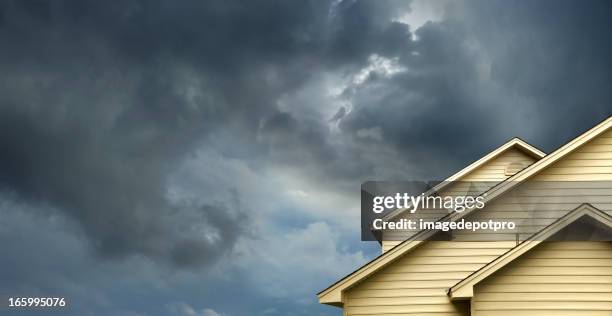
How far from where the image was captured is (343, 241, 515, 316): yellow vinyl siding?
15891 mm

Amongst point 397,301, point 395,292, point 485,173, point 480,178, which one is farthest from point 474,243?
point 485,173

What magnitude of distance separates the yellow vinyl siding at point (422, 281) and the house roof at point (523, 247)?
1.71 metres

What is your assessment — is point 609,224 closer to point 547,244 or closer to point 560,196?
point 547,244

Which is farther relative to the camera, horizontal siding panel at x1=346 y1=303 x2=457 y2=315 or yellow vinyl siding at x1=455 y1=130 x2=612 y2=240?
yellow vinyl siding at x1=455 y1=130 x2=612 y2=240

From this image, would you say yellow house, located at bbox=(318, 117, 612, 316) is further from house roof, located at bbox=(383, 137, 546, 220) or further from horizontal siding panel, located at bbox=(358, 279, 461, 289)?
house roof, located at bbox=(383, 137, 546, 220)

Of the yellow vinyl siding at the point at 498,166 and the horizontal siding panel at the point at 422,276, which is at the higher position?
the yellow vinyl siding at the point at 498,166

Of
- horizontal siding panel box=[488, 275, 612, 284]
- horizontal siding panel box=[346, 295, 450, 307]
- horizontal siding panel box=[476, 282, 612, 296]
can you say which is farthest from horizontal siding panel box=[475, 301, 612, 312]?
horizontal siding panel box=[346, 295, 450, 307]

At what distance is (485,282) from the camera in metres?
14.2

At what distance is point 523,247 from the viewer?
1391 centimetres

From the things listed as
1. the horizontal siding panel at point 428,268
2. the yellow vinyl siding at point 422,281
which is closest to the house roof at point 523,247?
the yellow vinyl siding at point 422,281

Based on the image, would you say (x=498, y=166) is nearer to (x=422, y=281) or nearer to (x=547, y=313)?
(x=422, y=281)

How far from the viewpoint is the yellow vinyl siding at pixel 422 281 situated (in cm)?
1589

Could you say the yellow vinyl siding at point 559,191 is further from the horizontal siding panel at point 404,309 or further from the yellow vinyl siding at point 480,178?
the yellow vinyl siding at point 480,178

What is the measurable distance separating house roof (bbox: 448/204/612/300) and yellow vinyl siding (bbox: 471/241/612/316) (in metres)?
0.29
